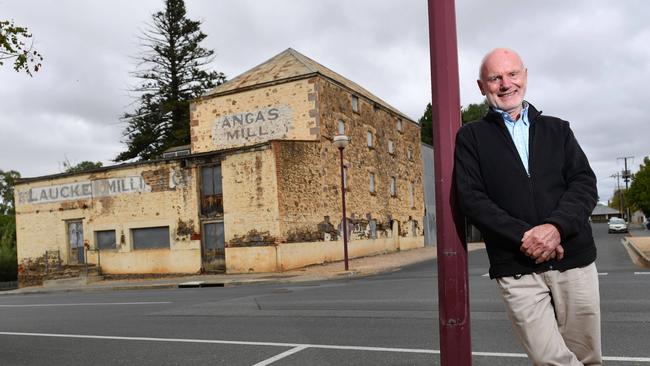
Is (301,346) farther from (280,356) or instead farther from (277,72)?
(277,72)

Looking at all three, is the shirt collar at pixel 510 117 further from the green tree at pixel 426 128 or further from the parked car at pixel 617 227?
the green tree at pixel 426 128

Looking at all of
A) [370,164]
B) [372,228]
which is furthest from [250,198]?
[370,164]

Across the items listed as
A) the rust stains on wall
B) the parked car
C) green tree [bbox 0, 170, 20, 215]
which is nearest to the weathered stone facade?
the rust stains on wall

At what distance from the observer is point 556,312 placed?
99.6 inches

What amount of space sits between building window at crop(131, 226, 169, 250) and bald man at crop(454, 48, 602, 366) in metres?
23.0

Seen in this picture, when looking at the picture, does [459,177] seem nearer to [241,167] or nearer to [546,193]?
[546,193]

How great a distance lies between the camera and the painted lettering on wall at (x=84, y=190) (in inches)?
984

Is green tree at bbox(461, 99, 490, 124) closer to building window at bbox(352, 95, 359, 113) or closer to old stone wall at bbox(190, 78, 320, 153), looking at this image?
building window at bbox(352, 95, 359, 113)

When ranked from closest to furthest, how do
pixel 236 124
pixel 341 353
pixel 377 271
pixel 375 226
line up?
1. pixel 341 353
2. pixel 377 271
3. pixel 236 124
4. pixel 375 226

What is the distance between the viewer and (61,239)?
27031 mm

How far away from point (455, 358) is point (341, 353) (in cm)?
341

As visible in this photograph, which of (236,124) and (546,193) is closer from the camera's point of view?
(546,193)

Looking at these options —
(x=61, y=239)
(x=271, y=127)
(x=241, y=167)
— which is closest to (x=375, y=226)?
(x=271, y=127)

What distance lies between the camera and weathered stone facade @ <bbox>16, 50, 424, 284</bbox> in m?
22.1
